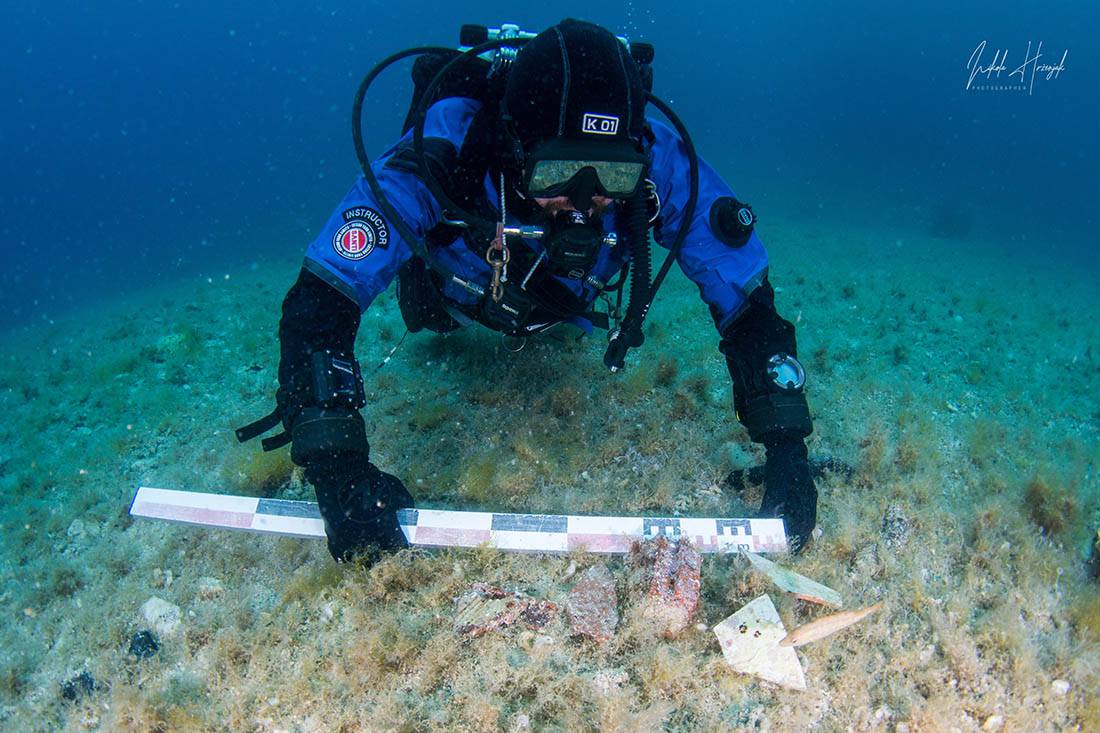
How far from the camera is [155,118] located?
84.0 metres

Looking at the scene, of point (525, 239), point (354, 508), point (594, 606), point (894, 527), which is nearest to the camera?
point (594, 606)

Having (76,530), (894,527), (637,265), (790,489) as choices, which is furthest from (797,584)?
(76,530)

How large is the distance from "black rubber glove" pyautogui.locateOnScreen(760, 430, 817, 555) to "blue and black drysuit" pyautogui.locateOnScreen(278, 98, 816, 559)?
0.05 feet

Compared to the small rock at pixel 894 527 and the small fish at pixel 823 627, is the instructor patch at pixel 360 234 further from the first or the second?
the small rock at pixel 894 527

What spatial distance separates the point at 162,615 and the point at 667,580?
2380 millimetres

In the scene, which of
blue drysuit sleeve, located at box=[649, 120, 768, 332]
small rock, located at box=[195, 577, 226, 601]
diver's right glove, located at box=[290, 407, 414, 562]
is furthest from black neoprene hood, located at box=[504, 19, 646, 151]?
small rock, located at box=[195, 577, 226, 601]

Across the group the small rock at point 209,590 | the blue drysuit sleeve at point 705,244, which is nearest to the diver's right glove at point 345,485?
the small rock at point 209,590

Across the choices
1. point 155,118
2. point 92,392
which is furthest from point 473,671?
point 155,118

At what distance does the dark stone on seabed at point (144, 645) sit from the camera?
94.4 inches

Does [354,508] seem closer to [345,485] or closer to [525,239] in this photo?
[345,485]

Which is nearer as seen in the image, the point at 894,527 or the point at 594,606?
the point at 594,606

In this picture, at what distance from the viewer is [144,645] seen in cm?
244

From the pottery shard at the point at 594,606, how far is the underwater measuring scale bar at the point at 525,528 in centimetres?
24

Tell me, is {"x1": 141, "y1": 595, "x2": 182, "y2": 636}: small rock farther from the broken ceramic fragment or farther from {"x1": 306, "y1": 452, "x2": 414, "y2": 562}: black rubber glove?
the broken ceramic fragment
